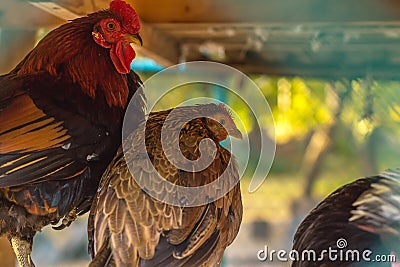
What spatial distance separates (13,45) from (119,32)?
37 centimetres

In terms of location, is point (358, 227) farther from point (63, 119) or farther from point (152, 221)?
point (63, 119)

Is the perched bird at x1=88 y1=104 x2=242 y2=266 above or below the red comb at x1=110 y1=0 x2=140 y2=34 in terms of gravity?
below

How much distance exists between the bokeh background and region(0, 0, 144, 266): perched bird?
132 mm

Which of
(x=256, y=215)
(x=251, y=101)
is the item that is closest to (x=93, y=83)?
(x=251, y=101)

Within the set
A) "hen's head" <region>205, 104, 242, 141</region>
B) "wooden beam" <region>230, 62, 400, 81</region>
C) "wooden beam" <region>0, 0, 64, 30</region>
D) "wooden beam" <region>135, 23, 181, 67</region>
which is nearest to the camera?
"hen's head" <region>205, 104, 242, 141</region>

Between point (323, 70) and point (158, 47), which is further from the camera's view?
point (323, 70)

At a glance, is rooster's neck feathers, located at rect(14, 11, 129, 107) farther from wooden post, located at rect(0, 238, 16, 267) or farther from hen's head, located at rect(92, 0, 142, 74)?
wooden post, located at rect(0, 238, 16, 267)

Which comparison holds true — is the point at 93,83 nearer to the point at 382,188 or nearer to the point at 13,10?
the point at 13,10

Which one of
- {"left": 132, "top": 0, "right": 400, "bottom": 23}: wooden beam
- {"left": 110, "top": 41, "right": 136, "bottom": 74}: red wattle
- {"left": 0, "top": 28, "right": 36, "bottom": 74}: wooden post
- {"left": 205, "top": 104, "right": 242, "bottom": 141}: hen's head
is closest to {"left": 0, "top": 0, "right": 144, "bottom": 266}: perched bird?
{"left": 110, "top": 41, "right": 136, "bottom": 74}: red wattle

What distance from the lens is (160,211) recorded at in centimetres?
74

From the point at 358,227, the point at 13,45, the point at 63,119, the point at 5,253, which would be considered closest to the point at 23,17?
the point at 13,45

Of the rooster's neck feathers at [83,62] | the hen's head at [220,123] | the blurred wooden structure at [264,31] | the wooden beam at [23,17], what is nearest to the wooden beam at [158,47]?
the blurred wooden structure at [264,31]

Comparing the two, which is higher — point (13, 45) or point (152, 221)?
point (13, 45)

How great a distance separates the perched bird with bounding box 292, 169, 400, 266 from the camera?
0.94 m
